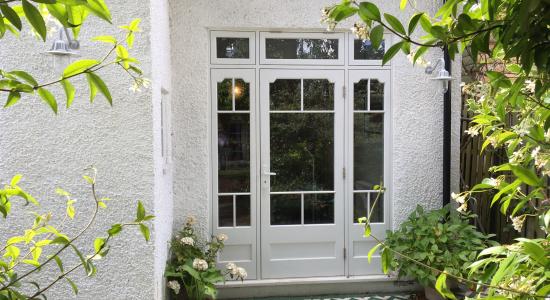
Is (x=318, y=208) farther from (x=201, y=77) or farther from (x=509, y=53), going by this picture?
(x=509, y=53)

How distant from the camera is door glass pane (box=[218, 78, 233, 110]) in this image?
5.71 m

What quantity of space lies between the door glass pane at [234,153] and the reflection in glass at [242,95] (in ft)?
0.30

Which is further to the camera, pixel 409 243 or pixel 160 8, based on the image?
A: pixel 409 243

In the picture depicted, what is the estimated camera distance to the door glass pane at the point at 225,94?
571 centimetres

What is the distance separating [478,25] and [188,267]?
166 inches

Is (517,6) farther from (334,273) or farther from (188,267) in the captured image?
(334,273)

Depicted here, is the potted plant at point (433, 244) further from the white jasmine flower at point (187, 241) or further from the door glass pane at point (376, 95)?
the white jasmine flower at point (187, 241)

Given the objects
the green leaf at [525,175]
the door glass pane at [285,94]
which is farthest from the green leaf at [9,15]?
the door glass pane at [285,94]

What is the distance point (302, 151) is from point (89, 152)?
8.35 ft

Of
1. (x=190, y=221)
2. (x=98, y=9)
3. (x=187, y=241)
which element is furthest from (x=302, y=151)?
(x=98, y=9)

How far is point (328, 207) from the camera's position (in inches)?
232

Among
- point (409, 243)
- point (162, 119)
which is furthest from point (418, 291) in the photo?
point (162, 119)

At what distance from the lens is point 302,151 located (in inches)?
230

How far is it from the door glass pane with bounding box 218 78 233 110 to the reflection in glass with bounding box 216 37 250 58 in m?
0.29
